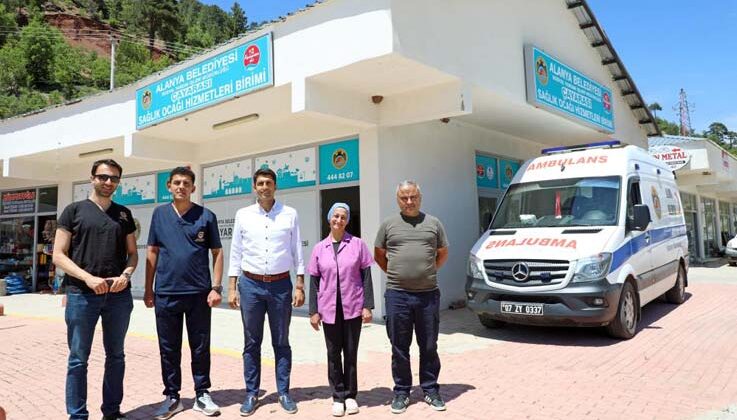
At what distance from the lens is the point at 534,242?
661 centimetres

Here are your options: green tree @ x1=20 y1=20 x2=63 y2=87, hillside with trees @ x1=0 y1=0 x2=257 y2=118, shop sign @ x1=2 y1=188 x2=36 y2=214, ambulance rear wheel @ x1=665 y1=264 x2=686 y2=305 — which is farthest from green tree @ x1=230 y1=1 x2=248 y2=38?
ambulance rear wheel @ x1=665 y1=264 x2=686 y2=305

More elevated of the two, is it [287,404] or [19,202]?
[19,202]

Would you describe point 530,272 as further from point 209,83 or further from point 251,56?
point 209,83

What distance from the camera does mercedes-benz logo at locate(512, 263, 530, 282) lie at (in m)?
6.35

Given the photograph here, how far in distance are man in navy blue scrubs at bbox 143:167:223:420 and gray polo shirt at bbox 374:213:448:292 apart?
4.82 feet

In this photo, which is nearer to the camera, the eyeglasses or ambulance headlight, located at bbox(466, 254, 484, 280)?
the eyeglasses

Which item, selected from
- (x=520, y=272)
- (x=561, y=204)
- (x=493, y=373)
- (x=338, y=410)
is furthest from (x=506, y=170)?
(x=338, y=410)

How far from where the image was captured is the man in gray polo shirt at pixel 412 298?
13.8ft

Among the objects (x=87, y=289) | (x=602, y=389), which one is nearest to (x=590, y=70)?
(x=602, y=389)

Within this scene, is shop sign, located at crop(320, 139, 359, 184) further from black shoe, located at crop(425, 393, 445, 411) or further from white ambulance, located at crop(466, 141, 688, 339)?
black shoe, located at crop(425, 393, 445, 411)

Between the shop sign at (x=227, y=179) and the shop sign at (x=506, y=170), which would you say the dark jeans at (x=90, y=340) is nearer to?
Answer: the shop sign at (x=227, y=179)

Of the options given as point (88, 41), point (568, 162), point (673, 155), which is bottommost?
point (568, 162)

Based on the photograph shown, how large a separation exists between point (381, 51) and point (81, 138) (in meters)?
8.43

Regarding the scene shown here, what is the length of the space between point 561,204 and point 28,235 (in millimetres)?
15780
